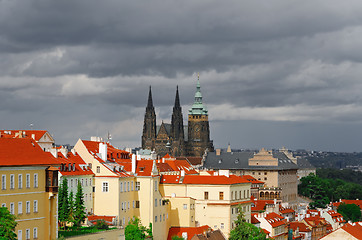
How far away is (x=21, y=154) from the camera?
3199 inches

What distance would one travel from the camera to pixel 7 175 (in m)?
77.8

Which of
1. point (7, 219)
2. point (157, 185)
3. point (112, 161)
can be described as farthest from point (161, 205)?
point (7, 219)

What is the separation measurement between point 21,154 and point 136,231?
26698 millimetres

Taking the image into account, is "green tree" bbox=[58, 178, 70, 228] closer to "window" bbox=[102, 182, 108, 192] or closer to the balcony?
the balcony

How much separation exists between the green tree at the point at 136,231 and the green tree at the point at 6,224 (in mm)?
28534

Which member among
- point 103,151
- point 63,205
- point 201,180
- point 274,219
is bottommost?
point 274,219

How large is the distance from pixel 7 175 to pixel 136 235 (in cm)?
2851

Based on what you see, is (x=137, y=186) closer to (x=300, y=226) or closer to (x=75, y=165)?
(x=75, y=165)

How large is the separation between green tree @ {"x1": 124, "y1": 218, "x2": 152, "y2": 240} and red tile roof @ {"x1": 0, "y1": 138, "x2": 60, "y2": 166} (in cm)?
2029

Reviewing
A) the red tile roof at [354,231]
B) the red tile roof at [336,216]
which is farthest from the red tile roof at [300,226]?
the red tile roof at [354,231]

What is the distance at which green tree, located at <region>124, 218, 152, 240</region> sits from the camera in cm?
10100

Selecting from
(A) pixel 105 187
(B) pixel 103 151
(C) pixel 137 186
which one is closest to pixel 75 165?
(A) pixel 105 187

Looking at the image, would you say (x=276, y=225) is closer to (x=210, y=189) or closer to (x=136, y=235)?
(x=210, y=189)

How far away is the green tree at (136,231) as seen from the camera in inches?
3976
